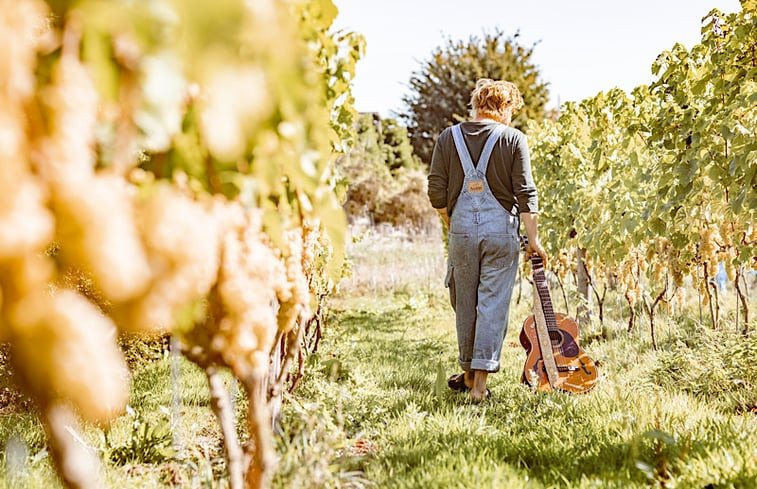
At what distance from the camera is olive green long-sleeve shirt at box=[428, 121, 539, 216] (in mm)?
3289

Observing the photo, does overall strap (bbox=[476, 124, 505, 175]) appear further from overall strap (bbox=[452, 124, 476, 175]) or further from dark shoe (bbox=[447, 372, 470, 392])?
dark shoe (bbox=[447, 372, 470, 392])

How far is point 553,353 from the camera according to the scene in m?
3.48

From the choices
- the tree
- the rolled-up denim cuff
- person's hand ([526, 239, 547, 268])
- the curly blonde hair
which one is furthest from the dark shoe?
the tree

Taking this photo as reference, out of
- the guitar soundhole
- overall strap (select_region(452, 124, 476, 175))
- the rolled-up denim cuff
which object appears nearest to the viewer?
the rolled-up denim cuff

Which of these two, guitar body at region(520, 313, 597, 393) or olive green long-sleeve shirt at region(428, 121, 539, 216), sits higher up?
olive green long-sleeve shirt at region(428, 121, 539, 216)

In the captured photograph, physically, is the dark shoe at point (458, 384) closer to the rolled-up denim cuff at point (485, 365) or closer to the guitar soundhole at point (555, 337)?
the rolled-up denim cuff at point (485, 365)

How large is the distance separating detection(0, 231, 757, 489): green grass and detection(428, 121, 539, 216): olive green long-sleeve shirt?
0.96m

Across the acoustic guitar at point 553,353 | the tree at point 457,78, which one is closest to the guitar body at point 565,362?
the acoustic guitar at point 553,353

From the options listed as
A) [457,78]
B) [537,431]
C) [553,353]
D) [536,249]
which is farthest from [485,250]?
[457,78]

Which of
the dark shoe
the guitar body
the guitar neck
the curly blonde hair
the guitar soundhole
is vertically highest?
the curly blonde hair

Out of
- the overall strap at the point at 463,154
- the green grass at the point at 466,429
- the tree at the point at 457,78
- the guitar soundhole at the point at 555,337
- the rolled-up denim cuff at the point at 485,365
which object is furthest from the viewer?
the tree at the point at 457,78

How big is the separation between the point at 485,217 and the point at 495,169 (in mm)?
263

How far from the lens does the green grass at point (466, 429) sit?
6.58 ft

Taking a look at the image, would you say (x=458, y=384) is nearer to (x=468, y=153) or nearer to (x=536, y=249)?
(x=536, y=249)
